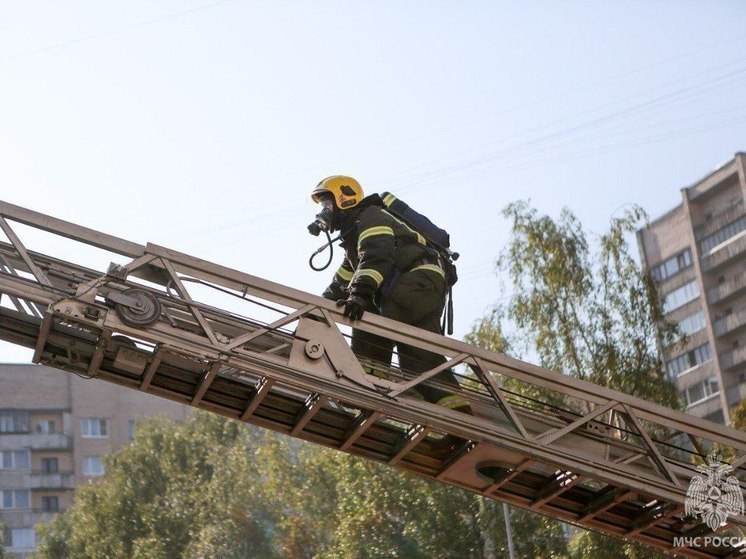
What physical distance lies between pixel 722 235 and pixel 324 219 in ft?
196

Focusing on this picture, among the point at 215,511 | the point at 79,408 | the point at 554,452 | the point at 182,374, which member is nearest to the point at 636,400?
the point at 554,452

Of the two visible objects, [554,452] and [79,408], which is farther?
[79,408]

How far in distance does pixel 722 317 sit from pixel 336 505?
31025 millimetres

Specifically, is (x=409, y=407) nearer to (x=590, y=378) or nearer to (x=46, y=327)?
(x=46, y=327)

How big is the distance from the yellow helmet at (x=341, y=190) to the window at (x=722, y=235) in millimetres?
58024

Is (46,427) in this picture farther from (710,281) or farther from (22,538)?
(710,281)

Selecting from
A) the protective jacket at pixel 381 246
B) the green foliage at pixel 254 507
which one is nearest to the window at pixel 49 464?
the green foliage at pixel 254 507

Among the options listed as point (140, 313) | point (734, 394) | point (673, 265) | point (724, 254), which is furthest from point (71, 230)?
point (673, 265)

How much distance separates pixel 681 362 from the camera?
226 feet

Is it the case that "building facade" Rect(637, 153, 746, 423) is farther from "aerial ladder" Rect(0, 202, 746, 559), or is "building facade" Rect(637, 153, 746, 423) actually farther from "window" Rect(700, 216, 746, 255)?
"aerial ladder" Rect(0, 202, 746, 559)

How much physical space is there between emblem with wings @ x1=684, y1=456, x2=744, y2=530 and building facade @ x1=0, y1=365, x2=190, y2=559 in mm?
70424

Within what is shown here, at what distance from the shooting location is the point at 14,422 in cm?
7825

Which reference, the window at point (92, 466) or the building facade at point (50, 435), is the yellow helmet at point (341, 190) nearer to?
the building facade at point (50, 435)

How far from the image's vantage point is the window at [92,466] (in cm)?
7825
